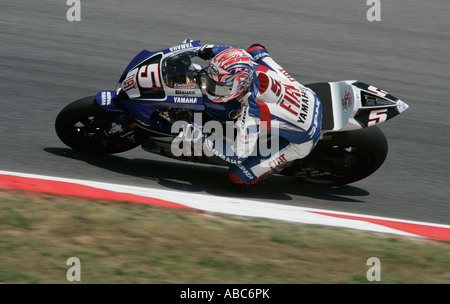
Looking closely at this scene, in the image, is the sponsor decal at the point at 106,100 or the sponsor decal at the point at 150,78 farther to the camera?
the sponsor decal at the point at 106,100

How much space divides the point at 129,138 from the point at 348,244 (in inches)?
96.9

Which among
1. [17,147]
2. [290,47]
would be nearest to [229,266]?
[17,147]

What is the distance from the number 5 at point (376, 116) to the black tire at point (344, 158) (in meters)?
0.23

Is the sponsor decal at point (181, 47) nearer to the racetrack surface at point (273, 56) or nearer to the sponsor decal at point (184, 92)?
the sponsor decal at point (184, 92)

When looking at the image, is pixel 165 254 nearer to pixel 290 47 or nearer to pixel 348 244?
pixel 348 244

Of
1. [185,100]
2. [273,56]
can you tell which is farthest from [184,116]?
[273,56]

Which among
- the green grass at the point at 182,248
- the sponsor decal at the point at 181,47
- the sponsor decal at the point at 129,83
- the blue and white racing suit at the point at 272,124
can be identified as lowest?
the green grass at the point at 182,248

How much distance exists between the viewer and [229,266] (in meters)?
5.21

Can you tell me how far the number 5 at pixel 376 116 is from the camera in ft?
22.1

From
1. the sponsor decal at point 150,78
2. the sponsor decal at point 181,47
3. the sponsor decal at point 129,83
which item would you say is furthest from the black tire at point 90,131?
the sponsor decal at point 181,47

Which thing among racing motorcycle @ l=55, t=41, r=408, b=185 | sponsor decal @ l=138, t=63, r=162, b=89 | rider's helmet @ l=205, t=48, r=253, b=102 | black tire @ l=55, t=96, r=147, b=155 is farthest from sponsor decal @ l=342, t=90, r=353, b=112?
black tire @ l=55, t=96, r=147, b=155

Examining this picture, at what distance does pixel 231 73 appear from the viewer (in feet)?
20.2

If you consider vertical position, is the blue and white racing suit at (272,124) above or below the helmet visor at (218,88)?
below

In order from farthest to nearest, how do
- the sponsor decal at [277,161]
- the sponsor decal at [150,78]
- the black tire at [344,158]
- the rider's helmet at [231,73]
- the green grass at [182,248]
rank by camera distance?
the black tire at [344,158], the sponsor decal at [277,161], the sponsor decal at [150,78], the rider's helmet at [231,73], the green grass at [182,248]
